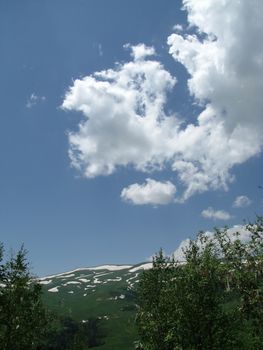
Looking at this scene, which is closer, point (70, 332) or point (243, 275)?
point (243, 275)

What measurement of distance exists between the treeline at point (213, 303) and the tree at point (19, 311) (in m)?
12.7

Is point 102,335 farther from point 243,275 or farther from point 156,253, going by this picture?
point 243,275

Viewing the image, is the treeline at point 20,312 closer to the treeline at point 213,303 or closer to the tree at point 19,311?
the tree at point 19,311

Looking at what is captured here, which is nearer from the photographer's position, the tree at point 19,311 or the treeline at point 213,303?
the treeline at point 213,303

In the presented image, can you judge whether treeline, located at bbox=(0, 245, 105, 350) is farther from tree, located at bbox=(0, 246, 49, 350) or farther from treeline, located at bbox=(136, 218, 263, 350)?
treeline, located at bbox=(136, 218, 263, 350)

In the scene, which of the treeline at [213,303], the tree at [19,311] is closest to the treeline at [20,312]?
the tree at [19,311]

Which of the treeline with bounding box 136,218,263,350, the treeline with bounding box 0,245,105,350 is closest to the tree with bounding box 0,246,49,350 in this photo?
the treeline with bounding box 0,245,105,350

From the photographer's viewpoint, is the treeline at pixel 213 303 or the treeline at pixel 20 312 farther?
the treeline at pixel 20 312

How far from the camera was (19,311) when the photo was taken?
44.5 meters

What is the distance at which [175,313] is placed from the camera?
45.1 meters

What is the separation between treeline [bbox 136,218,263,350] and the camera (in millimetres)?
33875

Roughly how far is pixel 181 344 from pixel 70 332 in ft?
454

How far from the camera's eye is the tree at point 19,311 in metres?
43.5

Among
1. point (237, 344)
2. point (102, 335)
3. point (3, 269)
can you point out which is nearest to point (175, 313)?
point (237, 344)
